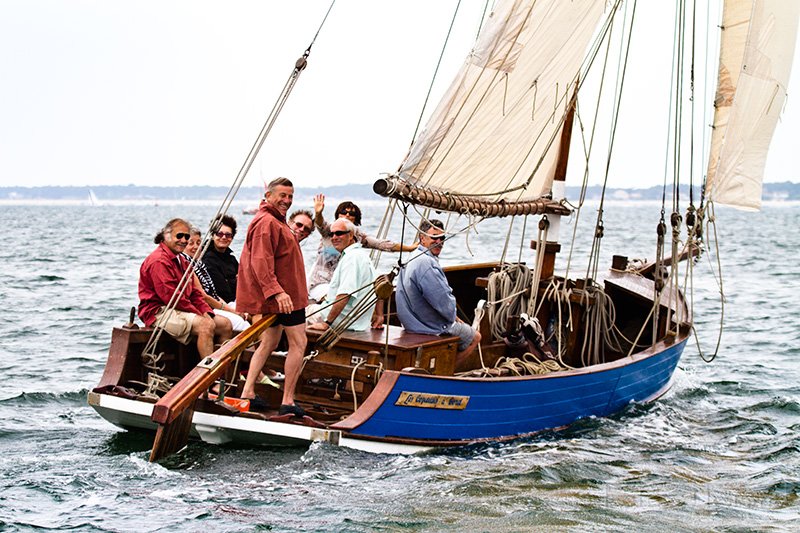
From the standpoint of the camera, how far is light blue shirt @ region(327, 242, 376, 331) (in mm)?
9227

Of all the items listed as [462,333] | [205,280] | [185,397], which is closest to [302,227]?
[205,280]

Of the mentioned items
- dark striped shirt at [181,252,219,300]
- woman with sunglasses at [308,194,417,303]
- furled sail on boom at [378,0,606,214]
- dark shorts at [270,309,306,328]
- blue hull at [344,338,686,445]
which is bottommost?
blue hull at [344,338,686,445]

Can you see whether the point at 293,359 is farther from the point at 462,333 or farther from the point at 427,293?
the point at 462,333

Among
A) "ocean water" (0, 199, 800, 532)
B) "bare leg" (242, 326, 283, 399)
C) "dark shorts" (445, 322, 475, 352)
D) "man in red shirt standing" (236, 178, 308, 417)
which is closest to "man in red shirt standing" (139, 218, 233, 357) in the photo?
"bare leg" (242, 326, 283, 399)

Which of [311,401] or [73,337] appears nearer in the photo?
[311,401]

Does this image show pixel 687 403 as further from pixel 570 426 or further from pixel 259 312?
pixel 259 312

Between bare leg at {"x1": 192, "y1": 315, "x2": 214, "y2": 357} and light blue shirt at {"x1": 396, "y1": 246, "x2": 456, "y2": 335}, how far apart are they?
156 cm

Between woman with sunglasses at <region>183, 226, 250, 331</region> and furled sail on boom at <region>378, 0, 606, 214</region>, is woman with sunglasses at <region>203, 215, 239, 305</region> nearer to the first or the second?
woman with sunglasses at <region>183, 226, 250, 331</region>

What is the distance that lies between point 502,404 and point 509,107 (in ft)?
8.82

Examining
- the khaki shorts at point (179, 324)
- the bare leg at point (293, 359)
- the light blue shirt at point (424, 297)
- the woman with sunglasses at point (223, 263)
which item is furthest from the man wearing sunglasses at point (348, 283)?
the woman with sunglasses at point (223, 263)

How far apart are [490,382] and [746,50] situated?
214 inches

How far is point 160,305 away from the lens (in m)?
9.27

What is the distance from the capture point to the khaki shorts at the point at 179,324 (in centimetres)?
920

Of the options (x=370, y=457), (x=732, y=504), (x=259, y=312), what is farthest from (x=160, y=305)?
(x=732, y=504)
